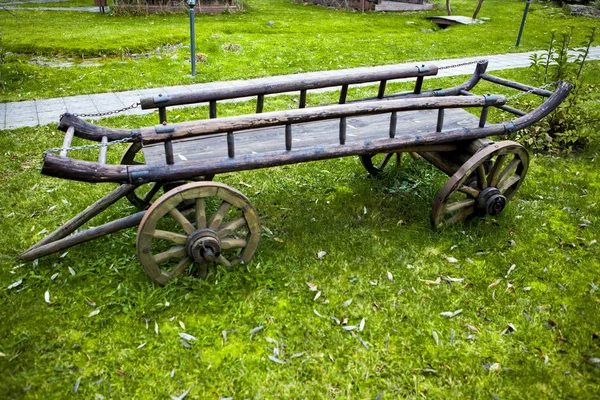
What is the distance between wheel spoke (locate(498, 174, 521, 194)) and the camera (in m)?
4.53

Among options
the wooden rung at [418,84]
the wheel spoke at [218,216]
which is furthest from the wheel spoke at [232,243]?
the wooden rung at [418,84]

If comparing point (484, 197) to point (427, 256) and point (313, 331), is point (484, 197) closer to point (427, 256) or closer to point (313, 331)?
point (427, 256)

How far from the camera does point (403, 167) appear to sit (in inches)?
231

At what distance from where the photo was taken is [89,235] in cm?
376

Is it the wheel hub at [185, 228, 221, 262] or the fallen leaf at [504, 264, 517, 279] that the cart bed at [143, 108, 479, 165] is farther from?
the fallen leaf at [504, 264, 517, 279]

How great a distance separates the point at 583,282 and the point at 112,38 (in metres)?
12.5

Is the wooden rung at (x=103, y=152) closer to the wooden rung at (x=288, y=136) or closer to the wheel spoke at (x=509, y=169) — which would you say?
the wooden rung at (x=288, y=136)

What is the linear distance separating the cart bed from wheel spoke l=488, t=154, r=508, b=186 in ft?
1.61

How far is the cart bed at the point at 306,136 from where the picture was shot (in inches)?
155

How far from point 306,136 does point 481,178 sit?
1.68 m

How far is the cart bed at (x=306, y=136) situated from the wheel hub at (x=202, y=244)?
0.58 metres

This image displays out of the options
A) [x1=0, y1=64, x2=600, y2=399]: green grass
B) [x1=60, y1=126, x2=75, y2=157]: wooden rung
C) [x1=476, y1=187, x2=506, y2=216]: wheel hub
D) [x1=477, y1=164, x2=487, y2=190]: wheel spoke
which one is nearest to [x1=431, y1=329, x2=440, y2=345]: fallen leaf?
[x1=0, y1=64, x2=600, y2=399]: green grass

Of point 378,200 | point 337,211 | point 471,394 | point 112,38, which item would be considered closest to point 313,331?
point 471,394

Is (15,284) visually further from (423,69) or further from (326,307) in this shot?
(423,69)
